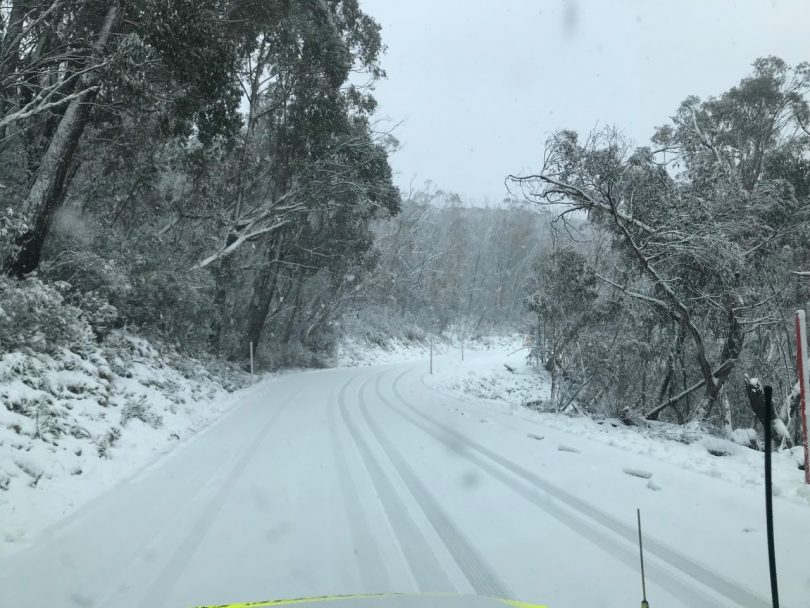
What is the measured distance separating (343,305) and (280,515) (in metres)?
30.2

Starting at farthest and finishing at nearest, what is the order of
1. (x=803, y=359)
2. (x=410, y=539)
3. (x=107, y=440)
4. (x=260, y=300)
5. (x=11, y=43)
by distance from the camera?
(x=260, y=300), (x=11, y=43), (x=107, y=440), (x=803, y=359), (x=410, y=539)

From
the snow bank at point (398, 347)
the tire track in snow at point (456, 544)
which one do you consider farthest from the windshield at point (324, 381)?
the snow bank at point (398, 347)

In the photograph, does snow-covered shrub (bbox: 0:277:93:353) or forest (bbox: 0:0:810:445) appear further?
forest (bbox: 0:0:810:445)

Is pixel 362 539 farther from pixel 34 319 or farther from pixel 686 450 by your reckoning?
pixel 34 319

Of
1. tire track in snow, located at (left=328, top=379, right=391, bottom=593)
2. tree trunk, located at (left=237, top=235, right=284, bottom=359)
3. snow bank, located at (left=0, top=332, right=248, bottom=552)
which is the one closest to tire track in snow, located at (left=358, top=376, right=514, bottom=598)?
tire track in snow, located at (left=328, top=379, right=391, bottom=593)

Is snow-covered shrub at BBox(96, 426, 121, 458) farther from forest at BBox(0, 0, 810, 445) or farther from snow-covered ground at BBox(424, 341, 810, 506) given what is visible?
snow-covered ground at BBox(424, 341, 810, 506)

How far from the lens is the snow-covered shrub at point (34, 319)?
26.0 feet

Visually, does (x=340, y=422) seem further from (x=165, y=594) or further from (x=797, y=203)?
(x=797, y=203)

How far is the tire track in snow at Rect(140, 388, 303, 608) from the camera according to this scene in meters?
3.51

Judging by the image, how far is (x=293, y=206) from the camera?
1916 cm

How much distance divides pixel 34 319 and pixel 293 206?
11.4 meters

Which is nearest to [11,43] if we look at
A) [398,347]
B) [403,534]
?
[403,534]

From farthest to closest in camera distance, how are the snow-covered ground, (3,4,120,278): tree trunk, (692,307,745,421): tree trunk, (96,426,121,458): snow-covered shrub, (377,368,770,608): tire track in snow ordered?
(692,307,745,421): tree trunk, (3,4,120,278): tree trunk, (96,426,121,458): snow-covered shrub, the snow-covered ground, (377,368,770,608): tire track in snow

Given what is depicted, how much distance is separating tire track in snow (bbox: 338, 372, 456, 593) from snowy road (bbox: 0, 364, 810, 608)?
2 cm
